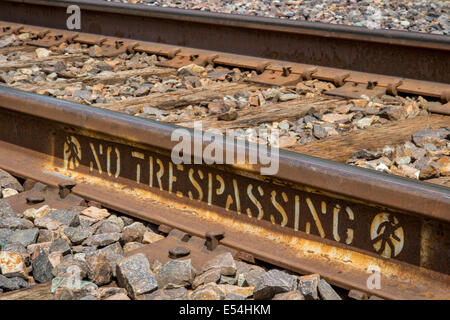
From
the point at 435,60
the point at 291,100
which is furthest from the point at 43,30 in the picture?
the point at 435,60

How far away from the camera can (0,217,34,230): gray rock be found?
11.5 ft

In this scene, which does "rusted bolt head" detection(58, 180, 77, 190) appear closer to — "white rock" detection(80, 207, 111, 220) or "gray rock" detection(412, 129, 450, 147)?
"white rock" detection(80, 207, 111, 220)

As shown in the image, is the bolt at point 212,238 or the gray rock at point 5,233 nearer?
the bolt at point 212,238

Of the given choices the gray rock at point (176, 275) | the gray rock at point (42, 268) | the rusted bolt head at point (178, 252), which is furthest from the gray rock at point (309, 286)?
the gray rock at point (42, 268)

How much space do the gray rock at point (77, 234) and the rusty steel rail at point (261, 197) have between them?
0.94 ft

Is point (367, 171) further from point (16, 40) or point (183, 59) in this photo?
point (16, 40)

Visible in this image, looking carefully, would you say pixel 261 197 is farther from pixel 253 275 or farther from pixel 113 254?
pixel 113 254

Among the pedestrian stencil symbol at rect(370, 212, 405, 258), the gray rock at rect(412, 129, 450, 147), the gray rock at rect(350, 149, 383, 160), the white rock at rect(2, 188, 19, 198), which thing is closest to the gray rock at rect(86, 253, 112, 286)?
the pedestrian stencil symbol at rect(370, 212, 405, 258)

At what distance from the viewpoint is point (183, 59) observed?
266 inches

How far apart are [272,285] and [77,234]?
1005 mm

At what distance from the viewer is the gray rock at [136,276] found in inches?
113

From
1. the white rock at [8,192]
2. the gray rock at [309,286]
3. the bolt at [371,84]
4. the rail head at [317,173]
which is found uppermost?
the rail head at [317,173]

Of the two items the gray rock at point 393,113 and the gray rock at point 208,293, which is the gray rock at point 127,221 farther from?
the gray rock at point 393,113
